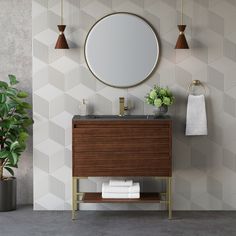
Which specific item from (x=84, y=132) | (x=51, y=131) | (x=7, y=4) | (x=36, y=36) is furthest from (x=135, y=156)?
(x=7, y=4)

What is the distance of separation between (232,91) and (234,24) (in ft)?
2.01

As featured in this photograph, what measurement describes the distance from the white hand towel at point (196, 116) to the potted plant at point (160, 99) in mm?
210

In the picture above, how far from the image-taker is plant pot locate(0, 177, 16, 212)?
5887mm

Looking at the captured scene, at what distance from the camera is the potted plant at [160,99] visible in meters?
5.65

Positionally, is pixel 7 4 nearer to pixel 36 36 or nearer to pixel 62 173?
pixel 36 36

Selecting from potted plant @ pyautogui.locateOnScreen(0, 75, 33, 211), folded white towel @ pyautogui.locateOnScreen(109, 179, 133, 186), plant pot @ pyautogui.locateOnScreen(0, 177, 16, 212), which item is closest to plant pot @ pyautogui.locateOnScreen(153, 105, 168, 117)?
folded white towel @ pyautogui.locateOnScreen(109, 179, 133, 186)

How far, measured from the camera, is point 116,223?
554 centimetres

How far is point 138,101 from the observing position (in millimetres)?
5902

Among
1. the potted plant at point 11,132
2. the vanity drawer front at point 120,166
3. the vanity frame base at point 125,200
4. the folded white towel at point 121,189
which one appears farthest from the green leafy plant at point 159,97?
the potted plant at point 11,132

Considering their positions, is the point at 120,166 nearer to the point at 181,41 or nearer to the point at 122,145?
the point at 122,145

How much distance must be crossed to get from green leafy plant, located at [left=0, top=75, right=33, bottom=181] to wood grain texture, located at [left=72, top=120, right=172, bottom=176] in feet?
1.86

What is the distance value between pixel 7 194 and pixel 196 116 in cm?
188

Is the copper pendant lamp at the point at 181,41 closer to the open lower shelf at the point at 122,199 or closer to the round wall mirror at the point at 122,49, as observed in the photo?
the round wall mirror at the point at 122,49

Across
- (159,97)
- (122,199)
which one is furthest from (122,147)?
(159,97)
